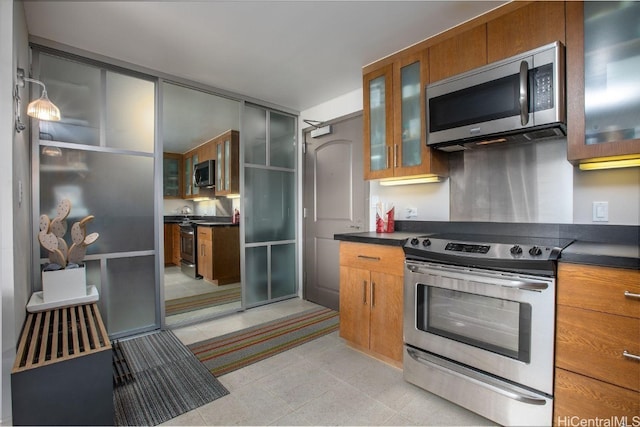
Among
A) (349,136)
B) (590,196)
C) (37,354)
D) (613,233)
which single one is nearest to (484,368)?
(613,233)

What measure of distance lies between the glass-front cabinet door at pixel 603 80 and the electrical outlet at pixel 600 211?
0.31 m

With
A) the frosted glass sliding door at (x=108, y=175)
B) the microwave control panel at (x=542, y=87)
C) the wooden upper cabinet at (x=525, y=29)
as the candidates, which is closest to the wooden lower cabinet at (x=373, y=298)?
the microwave control panel at (x=542, y=87)

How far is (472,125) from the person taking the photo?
6.16 feet

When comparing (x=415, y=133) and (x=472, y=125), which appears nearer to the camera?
(x=472, y=125)

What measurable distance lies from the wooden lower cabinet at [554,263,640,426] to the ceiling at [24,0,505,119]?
5.56 feet

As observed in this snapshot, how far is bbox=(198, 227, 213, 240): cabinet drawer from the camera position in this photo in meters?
4.34

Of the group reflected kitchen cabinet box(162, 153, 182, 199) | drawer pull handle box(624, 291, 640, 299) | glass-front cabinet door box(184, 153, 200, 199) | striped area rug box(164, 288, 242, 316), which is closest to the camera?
drawer pull handle box(624, 291, 640, 299)

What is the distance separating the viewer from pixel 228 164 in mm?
4500

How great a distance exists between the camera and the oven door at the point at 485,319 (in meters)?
1.38

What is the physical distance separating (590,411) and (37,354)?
8.24 ft

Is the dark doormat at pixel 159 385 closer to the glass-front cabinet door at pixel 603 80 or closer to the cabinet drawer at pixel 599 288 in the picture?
the cabinet drawer at pixel 599 288

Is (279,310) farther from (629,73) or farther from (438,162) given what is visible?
(629,73)

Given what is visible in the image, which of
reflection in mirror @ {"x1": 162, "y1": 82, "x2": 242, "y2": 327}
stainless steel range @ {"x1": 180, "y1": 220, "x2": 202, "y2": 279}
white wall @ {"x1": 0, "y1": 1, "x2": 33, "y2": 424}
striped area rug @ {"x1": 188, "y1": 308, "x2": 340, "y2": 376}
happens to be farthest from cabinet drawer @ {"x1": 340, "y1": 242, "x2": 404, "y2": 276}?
stainless steel range @ {"x1": 180, "y1": 220, "x2": 202, "y2": 279}

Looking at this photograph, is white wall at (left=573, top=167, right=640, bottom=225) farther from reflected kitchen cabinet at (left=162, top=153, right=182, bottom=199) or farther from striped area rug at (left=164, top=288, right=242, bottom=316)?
reflected kitchen cabinet at (left=162, top=153, right=182, bottom=199)
